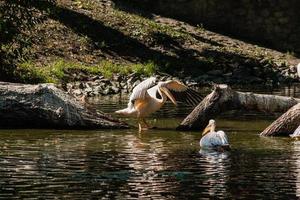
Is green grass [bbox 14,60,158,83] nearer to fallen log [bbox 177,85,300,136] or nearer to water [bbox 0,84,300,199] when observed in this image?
fallen log [bbox 177,85,300,136]

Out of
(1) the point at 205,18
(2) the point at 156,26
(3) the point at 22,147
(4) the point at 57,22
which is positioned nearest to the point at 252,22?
(1) the point at 205,18

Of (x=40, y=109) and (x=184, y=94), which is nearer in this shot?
(x=40, y=109)

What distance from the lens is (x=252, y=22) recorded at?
148 feet

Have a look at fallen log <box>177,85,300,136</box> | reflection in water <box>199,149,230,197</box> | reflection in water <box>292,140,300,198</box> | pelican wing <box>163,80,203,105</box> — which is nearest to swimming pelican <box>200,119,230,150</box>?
reflection in water <box>199,149,230,197</box>

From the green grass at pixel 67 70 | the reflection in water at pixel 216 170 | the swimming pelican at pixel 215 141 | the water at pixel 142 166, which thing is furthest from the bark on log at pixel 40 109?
the green grass at pixel 67 70

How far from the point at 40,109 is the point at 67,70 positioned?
13.7 meters

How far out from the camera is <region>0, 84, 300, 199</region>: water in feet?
40.6

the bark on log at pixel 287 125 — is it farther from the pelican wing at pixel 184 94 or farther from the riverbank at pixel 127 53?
the riverbank at pixel 127 53

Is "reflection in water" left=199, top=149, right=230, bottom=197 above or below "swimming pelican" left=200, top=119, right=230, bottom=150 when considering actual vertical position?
below

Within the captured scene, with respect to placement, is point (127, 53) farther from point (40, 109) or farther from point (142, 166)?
point (142, 166)

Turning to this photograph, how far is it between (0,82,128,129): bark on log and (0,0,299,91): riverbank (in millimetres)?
10005

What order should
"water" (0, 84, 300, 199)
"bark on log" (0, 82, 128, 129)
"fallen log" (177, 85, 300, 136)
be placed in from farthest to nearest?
"fallen log" (177, 85, 300, 136) < "bark on log" (0, 82, 128, 129) < "water" (0, 84, 300, 199)

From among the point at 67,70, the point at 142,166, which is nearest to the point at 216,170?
the point at 142,166

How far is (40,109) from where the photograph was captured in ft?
65.5
